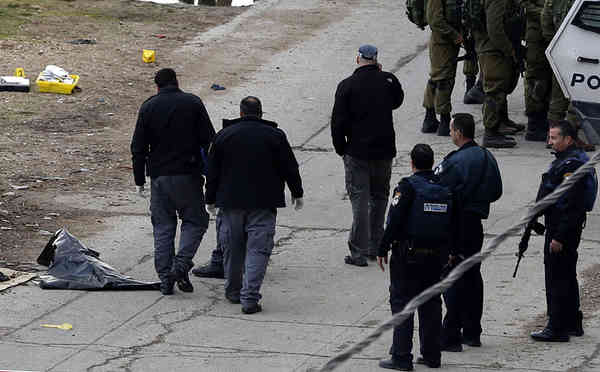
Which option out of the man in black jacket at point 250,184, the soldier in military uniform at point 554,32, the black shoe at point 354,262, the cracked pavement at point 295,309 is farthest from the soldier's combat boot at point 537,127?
the man in black jacket at point 250,184

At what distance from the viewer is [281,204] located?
9.04 metres

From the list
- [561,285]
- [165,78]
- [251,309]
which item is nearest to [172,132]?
[165,78]

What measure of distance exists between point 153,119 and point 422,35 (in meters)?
11.3

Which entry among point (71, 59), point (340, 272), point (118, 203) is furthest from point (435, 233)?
point (71, 59)

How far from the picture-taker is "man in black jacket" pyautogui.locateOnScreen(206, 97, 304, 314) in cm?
889

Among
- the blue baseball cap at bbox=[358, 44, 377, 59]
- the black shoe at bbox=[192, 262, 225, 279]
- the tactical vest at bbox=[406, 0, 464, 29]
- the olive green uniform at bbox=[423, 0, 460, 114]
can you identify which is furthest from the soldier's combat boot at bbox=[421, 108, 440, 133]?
the black shoe at bbox=[192, 262, 225, 279]

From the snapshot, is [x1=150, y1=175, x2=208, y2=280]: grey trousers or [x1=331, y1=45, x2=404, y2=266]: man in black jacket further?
[x1=331, y1=45, x2=404, y2=266]: man in black jacket

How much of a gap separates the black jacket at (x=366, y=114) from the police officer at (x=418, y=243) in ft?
8.44

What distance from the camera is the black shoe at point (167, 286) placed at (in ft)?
30.8

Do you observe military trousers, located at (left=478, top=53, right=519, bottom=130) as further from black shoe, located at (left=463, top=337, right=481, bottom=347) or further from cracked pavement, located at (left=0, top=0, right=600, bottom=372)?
black shoe, located at (left=463, top=337, right=481, bottom=347)

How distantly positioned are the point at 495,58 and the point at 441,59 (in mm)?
805

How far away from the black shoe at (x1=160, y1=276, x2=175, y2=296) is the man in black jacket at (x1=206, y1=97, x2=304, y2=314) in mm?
618

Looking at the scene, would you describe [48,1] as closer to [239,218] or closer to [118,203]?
[118,203]

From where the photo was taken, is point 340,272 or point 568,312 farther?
point 340,272
